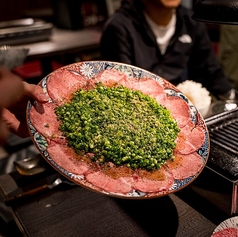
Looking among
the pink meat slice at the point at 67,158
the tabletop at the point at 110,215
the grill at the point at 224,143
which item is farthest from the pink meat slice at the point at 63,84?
the grill at the point at 224,143

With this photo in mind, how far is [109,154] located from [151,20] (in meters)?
1.76

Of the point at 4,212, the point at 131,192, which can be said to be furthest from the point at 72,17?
the point at 131,192

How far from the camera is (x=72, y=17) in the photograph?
4352 mm

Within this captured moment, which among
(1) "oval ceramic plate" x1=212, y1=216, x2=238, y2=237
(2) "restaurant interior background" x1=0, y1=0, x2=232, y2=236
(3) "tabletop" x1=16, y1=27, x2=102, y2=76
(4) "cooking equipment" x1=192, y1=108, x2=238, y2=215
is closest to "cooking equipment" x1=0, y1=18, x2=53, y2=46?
(3) "tabletop" x1=16, y1=27, x2=102, y2=76

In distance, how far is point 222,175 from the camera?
1.21 meters

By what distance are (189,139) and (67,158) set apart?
489mm

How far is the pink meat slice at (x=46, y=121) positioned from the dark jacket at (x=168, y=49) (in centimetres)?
132

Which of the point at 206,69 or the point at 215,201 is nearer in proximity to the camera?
the point at 215,201

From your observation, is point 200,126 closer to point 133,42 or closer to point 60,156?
point 60,156

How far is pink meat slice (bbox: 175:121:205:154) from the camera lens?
3.99 ft

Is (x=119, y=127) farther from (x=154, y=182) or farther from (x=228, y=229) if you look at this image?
(x=228, y=229)

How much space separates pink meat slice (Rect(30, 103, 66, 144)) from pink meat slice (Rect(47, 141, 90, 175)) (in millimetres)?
38

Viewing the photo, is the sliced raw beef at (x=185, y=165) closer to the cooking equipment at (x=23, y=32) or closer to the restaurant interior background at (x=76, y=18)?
the restaurant interior background at (x=76, y=18)

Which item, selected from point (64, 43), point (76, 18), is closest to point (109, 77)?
point (64, 43)
